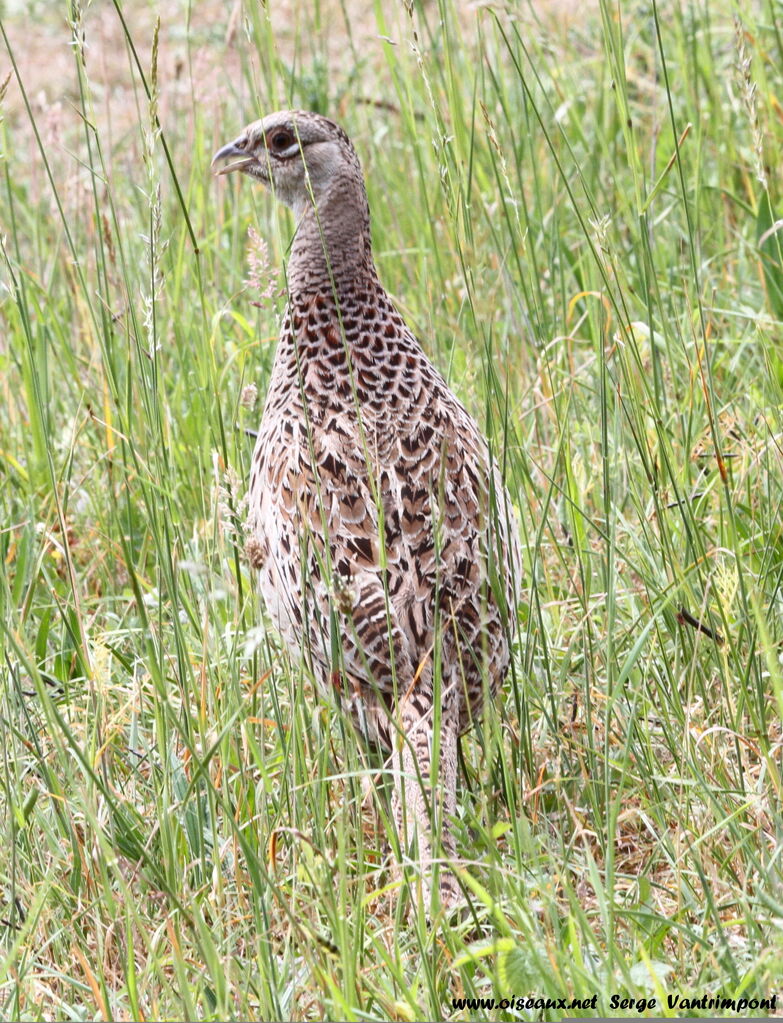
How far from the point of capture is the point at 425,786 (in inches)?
111

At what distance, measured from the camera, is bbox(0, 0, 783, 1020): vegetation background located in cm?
248

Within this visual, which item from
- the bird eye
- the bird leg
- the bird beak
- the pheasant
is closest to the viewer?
the bird leg

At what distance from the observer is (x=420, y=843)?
2.75 meters

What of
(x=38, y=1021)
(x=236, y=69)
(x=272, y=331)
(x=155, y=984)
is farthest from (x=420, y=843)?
(x=236, y=69)

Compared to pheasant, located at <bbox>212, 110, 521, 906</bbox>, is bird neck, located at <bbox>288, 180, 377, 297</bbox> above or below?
above

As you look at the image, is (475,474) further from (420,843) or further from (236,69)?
(236,69)

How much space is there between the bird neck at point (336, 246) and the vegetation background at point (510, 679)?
16cm

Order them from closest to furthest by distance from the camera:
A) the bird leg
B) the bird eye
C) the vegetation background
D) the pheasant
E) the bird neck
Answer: the vegetation background < the bird leg < the pheasant < the bird neck < the bird eye

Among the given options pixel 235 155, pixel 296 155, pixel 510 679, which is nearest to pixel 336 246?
pixel 296 155

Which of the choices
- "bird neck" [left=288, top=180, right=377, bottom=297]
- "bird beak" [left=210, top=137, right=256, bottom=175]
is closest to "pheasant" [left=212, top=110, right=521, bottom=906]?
"bird neck" [left=288, top=180, right=377, bottom=297]

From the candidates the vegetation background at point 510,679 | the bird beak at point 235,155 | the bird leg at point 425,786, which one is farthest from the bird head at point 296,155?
the bird leg at point 425,786

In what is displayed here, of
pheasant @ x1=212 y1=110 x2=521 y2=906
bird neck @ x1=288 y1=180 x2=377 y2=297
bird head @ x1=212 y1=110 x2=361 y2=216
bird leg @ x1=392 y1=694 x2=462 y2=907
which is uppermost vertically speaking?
bird head @ x1=212 y1=110 x2=361 y2=216

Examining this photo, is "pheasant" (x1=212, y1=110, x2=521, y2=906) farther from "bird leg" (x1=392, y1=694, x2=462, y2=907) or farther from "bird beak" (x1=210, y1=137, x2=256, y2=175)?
"bird beak" (x1=210, y1=137, x2=256, y2=175)

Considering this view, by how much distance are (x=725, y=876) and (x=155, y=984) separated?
110cm
